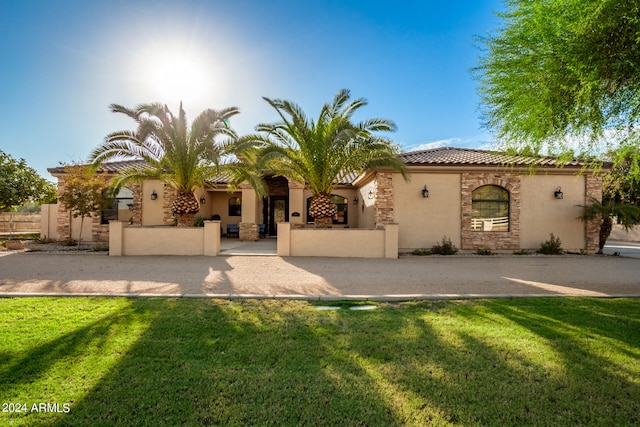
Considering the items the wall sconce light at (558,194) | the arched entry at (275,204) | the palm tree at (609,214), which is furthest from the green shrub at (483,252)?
the arched entry at (275,204)

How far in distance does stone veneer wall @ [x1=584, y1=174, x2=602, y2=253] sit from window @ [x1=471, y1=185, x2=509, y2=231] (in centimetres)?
365

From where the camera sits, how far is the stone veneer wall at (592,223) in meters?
13.8

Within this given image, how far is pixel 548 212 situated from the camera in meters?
13.8

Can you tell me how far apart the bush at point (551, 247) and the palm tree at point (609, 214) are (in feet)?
5.06

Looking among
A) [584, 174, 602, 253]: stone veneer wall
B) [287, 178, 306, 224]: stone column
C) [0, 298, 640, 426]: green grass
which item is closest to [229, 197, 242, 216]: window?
[287, 178, 306, 224]: stone column

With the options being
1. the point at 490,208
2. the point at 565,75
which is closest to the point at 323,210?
the point at 490,208

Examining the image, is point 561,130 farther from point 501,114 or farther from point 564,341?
point 564,341

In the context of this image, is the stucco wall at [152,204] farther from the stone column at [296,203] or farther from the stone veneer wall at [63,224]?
the stone column at [296,203]

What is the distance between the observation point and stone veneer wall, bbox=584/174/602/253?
13.8m

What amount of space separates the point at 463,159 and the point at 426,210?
3.04 m

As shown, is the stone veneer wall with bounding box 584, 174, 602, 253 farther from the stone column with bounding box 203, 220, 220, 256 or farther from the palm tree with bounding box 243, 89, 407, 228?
the stone column with bounding box 203, 220, 220, 256

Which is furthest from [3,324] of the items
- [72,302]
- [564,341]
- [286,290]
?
[564,341]

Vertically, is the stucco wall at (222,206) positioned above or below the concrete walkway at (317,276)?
above

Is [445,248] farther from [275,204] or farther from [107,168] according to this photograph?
[107,168]
